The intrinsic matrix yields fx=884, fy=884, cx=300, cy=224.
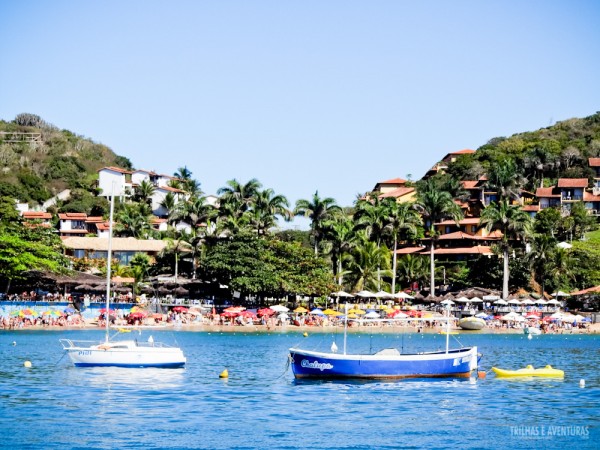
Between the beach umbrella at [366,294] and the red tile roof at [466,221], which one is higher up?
the red tile roof at [466,221]

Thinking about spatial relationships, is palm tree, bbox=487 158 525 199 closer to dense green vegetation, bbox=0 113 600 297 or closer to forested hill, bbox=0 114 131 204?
dense green vegetation, bbox=0 113 600 297

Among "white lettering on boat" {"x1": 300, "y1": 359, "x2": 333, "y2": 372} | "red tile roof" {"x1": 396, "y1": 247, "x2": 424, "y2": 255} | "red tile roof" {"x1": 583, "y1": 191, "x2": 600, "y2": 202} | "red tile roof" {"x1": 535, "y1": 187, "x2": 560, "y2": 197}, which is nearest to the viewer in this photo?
"white lettering on boat" {"x1": 300, "y1": 359, "x2": 333, "y2": 372}

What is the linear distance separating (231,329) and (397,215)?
1202 inches

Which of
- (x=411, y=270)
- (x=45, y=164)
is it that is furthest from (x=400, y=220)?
(x=45, y=164)

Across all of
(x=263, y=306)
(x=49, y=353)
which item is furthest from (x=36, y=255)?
(x=49, y=353)

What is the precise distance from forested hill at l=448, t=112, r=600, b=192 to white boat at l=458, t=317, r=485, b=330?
58698mm

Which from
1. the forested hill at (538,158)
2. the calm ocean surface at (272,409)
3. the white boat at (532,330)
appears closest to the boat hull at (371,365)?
the calm ocean surface at (272,409)

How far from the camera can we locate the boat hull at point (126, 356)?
4913cm

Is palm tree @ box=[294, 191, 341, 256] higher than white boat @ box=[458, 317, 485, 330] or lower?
higher

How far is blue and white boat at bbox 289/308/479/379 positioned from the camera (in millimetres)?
43906

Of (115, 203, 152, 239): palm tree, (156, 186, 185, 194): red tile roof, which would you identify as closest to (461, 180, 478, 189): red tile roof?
(115, 203, 152, 239): palm tree

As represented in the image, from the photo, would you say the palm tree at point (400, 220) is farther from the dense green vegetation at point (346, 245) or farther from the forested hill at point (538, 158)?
the forested hill at point (538, 158)

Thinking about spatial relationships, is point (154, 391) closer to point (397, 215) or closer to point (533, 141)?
point (397, 215)

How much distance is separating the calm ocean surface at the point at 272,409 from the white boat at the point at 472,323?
26910 mm
